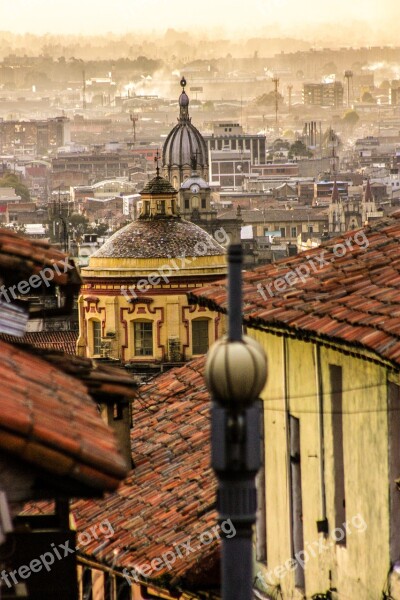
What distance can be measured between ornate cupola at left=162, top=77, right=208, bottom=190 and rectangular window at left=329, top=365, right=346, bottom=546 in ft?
428

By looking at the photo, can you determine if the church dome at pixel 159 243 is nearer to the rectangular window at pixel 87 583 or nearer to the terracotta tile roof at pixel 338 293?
the rectangular window at pixel 87 583

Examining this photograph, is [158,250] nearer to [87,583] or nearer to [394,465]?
[87,583]

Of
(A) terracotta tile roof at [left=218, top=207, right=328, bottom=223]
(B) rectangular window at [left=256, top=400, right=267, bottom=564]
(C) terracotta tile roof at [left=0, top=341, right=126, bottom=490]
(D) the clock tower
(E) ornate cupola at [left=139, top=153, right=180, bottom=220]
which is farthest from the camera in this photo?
(A) terracotta tile roof at [left=218, top=207, right=328, bottom=223]

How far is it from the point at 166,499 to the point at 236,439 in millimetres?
8844

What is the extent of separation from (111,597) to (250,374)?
8.22 m

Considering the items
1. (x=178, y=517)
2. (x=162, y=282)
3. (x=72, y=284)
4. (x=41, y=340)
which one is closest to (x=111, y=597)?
(x=178, y=517)

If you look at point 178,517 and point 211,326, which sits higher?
point 178,517

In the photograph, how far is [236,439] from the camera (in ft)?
18.1

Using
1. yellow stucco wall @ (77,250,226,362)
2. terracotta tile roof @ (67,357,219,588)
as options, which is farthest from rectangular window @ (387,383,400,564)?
yellow stucco wall @ (77,250,226,362)

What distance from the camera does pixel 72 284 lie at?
28.5ft

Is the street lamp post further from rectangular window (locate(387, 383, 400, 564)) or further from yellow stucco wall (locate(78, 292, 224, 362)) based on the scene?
yellow stucco wall (locate(78, 292, 224, 362))

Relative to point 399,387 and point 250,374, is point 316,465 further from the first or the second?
point 250,374

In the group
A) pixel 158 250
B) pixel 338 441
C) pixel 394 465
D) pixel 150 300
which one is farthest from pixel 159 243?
pixel 394 465

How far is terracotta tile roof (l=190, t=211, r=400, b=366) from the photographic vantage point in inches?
345
